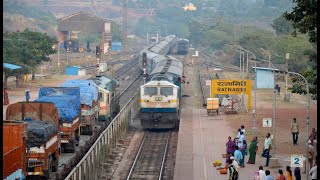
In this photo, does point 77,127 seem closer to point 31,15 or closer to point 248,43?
point 248,43

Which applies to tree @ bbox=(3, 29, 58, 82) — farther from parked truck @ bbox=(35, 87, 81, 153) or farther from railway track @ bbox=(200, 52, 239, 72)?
parked truck @ bbox=(35, 87, 81, 153)

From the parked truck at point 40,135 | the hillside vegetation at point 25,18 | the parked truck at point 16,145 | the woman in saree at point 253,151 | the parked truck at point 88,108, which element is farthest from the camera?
the hillside vegetation at point 25,18

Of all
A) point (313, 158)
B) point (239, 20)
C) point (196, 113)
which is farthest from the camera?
point (239, 20)

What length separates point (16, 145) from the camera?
2136 centimetres

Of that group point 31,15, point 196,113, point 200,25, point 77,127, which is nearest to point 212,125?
point 196,113

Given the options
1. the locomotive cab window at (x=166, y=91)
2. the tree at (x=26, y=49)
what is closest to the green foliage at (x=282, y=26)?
the tree at (x=26, y=49)

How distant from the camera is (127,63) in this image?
97.1 metres

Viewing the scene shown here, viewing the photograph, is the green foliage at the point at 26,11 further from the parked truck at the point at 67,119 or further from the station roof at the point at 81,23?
the parked truck at the point at 67,119

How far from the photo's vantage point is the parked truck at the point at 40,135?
23.2 meters

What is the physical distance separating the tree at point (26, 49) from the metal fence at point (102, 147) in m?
20.9

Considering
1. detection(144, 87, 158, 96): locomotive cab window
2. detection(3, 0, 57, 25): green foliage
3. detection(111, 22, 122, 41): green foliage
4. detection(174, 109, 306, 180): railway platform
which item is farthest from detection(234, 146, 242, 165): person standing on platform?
detection(3, 0, 57, 25): green foliage

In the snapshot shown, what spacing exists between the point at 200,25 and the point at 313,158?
4677 inches

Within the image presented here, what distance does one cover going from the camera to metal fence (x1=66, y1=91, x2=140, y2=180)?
24.2m

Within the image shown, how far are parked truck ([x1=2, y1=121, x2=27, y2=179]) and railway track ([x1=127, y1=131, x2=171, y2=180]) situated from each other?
7.33 metres
